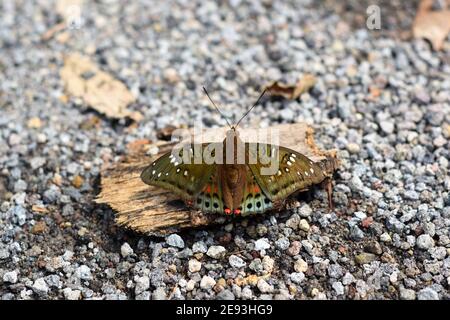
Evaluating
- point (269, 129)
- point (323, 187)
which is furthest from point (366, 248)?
point (269, 129)

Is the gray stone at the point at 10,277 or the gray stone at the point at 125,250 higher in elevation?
the gray stone at the point at 125,250

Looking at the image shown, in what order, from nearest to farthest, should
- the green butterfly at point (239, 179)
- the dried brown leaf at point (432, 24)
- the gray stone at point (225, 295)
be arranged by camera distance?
1. the gray stone at point (225, 295)
2. the green butterfly at point (239, 179)
3. the dried brown leaf at point (432, 24)

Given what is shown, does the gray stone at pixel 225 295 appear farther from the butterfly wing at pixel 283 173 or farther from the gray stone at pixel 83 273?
the gray stone at pixel 83 273

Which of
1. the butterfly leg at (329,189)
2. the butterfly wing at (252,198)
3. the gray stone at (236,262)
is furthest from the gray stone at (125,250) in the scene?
the butterfly leg at (329,189)

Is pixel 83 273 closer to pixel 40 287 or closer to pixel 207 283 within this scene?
→ pixel 40 287

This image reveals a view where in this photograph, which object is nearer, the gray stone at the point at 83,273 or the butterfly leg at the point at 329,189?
the gray stone at the point at 83,273

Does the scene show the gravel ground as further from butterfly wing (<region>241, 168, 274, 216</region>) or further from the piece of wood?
butterfly wing (<region>241, 168, 274, 216</region>)
